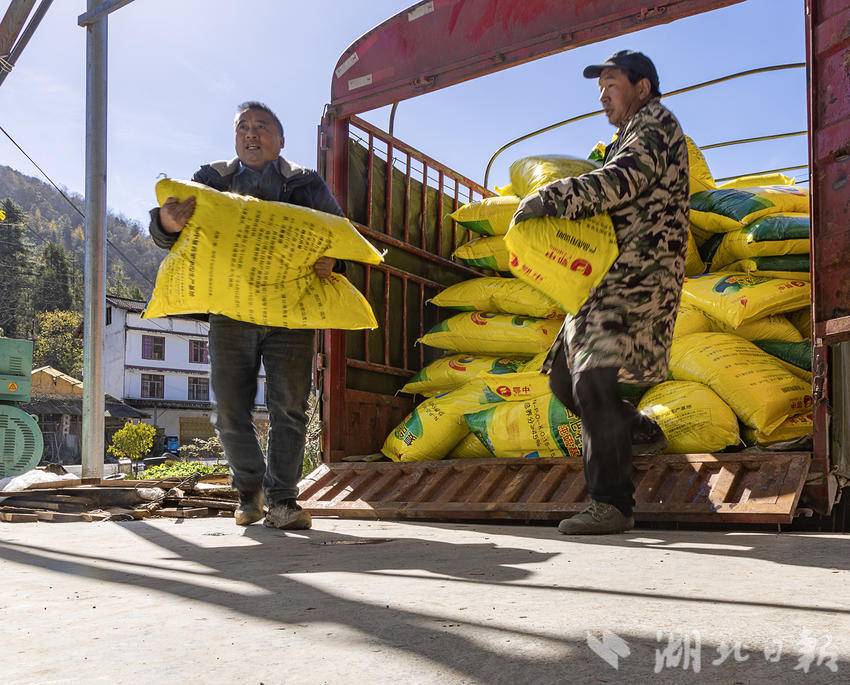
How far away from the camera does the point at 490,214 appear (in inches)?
176

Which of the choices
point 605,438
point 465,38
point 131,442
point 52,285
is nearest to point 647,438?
point 605,438

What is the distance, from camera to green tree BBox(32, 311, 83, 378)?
41.1m

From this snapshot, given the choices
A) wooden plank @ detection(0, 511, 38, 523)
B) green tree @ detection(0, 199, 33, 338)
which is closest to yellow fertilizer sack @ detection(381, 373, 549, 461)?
wooden plank @ detection(0, 511, 38, 523)

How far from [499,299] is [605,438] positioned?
6.14ft

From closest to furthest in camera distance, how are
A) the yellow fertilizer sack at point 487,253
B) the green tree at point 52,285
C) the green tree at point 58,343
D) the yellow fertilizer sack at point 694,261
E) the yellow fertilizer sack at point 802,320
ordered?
the yellow fertilizer sack at point 802,320, the yellow fertilizer sack at point 694,261, the yellow fertilizer sack at point 487,253, the green tree at point 58,343, the green tree at point 52,285

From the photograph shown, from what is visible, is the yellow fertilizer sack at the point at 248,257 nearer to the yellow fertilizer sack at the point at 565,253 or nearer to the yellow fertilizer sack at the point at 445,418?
the yellow fertilizer sack at the point at 565,253

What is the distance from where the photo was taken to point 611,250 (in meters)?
2.63

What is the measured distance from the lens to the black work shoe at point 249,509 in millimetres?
3021

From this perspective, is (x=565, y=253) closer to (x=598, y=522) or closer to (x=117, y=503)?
(x=598, y=522)

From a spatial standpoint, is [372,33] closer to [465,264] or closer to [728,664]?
[465,264]

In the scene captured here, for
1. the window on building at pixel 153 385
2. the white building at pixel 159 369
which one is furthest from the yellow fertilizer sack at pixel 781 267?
the window on building at pixel 153 385

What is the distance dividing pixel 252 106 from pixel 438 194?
2325 millimetres

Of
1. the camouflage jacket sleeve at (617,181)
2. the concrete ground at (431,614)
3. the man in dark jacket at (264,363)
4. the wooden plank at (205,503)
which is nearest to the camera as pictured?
the concrete ground at (431,614)

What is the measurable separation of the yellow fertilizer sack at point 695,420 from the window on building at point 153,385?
38.0m
